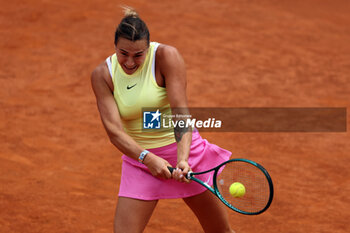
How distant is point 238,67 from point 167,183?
16.4 ft

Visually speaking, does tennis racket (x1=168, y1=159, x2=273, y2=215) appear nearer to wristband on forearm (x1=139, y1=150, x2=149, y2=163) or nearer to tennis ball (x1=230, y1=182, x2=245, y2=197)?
tennis ball (x1=230, y1=182, x2=245, y2=197)

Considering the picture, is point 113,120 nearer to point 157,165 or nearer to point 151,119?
point 151,119

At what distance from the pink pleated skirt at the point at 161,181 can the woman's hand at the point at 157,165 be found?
0.45ft

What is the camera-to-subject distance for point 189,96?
7.92m

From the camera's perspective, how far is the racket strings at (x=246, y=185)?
378cm

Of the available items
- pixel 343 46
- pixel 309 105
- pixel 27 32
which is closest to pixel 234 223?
pixel 309 105

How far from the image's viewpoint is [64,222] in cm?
536

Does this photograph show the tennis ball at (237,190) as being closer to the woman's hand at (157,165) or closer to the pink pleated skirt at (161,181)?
the pink pleated skirt at (161,181)

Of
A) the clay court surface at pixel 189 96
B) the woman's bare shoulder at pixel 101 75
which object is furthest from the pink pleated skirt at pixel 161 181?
the clay court surface at pixel 189 96

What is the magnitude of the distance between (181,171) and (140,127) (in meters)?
0.41

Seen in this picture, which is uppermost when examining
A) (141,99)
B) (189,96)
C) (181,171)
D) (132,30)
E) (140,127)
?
(132,30)

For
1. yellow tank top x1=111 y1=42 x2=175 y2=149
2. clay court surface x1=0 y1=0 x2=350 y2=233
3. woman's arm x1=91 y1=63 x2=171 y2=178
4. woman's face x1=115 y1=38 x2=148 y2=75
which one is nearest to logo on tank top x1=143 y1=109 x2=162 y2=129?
yellow tank top x1=111 y1=42 x2=175 y2=149

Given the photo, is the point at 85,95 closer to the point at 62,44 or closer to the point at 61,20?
the point at 62,44

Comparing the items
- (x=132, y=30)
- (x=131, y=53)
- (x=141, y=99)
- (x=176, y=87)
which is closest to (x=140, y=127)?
(x=141, y=99)
